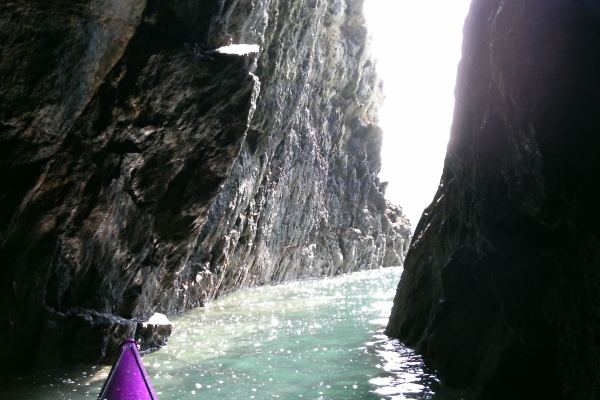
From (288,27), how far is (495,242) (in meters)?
24.7

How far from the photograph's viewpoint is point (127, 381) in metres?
5.63

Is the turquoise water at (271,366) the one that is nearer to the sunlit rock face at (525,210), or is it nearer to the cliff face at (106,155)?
the sunlit rock face at (525,210)

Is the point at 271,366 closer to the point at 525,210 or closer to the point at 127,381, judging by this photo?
the point at 127,381

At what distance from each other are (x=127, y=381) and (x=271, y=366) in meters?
4.79

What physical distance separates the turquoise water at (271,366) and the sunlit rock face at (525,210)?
1152mm

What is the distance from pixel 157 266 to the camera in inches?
576

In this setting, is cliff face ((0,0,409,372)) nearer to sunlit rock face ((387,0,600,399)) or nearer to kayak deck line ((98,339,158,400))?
kayak deck line ((98,339,158,400))

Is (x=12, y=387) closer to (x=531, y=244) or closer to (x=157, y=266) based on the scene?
(x=157, y=266)

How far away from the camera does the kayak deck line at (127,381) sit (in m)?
5.51

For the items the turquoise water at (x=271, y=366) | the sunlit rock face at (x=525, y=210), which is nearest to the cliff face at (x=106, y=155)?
the turquoise water at (x=271, y=366)

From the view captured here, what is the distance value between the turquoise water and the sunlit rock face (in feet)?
3.78

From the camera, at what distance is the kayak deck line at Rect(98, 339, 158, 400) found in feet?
18.1

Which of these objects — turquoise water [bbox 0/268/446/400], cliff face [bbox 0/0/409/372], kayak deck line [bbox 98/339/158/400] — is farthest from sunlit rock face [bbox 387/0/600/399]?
cliff face [bbox 0/0/409/372]

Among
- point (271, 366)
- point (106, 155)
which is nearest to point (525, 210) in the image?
point (271, 366)
